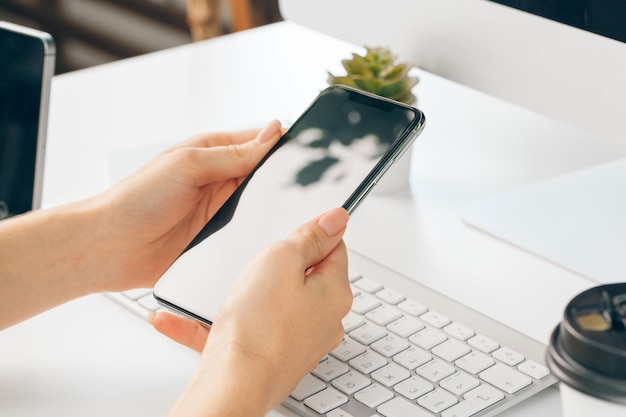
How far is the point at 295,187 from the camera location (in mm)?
601

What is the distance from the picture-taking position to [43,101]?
0.73 metres

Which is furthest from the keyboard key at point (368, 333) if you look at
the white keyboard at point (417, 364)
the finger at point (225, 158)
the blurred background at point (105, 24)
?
the blurred background at point (105, 24)

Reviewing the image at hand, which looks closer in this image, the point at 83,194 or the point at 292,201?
the point at 292,201

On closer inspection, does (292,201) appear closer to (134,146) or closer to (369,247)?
(369,247)

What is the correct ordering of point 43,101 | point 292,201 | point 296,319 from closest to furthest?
point 296,319, point 292,201, point 43,101

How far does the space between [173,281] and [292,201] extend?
0.31 ft

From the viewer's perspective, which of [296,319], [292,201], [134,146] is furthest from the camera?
[134,146]

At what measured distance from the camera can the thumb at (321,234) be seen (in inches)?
20.4

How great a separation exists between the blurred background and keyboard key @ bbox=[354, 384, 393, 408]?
1854 mm

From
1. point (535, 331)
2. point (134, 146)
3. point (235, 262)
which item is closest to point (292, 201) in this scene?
point (235, 262)

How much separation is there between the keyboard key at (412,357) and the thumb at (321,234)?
0.25 ft

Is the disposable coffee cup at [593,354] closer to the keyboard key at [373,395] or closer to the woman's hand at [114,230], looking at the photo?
the keyboard key at [373,395]

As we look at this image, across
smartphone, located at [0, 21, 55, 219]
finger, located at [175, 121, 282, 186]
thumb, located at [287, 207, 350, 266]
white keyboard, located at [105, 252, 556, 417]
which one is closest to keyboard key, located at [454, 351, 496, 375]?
white keyboard, located at [105, 252, 556, 417]

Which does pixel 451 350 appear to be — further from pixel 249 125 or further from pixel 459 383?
pixel 249 125
